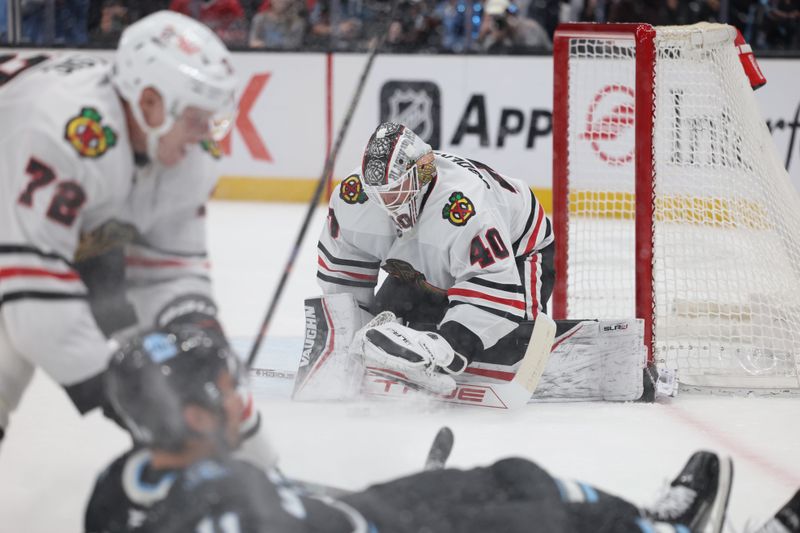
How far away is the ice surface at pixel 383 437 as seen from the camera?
2.03 meters

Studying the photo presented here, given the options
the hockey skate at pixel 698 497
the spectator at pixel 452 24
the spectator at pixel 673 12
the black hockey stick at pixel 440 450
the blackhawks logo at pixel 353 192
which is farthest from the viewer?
the spectator at pixel 452 24

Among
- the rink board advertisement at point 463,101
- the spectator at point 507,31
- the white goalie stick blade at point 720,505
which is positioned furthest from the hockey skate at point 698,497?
the spectator at point 507,31

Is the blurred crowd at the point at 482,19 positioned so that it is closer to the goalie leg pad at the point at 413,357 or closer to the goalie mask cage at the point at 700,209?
the goalie mask cage at the point at 700,209

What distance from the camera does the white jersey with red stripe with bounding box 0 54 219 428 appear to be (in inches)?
63.9


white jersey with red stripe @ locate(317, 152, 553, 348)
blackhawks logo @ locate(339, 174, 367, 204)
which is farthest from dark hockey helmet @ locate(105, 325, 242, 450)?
blackhawks logo @ locate(339, 174, 367, 204)

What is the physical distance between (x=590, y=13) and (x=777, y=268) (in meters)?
3.19

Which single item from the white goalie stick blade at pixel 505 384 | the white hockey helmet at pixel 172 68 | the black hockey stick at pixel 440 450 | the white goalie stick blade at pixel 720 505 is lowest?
the white goalie stick blade at pixel 505 384

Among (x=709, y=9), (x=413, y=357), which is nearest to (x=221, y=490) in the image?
(x=413, y=357)

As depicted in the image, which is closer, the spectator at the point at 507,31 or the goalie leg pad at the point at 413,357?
the goalie leg pad at the point at 413,357

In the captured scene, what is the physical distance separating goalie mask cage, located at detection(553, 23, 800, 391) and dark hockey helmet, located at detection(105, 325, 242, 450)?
6.51 feet

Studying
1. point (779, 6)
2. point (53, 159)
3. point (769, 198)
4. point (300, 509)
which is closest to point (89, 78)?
point (53, 159)

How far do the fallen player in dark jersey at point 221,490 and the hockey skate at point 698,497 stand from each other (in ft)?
0.55

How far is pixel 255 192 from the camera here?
3037 mm

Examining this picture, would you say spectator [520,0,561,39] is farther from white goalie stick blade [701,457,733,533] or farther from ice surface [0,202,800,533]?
white goalie stick blade [701,457,733,533]
